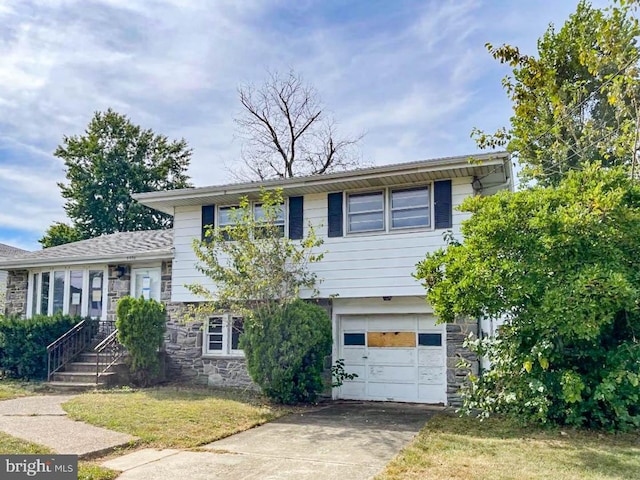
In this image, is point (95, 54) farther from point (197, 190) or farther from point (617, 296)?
point (617, 296)

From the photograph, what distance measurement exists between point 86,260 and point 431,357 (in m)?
9.66

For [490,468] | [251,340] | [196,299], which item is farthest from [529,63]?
[196,299]

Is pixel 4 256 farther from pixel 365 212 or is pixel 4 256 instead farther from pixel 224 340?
pixel 365 212

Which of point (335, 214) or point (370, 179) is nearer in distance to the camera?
point (370, 179)

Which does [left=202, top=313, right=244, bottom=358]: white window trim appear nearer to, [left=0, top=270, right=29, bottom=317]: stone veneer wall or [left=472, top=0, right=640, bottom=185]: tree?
[left=0, top=270, right=29, bottom=317]: stone veneer wall

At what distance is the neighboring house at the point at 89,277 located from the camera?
1409cm

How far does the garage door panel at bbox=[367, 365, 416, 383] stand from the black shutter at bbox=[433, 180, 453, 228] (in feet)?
10.6

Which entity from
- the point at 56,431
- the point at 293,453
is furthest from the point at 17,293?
the point at 293,453

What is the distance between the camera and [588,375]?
7.54 meters

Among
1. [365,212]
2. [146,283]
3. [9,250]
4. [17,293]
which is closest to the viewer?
[365,212]

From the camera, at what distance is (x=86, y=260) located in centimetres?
1449

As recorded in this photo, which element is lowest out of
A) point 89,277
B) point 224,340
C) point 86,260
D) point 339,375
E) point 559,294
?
point 339,375

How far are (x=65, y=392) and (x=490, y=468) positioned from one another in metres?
9.67

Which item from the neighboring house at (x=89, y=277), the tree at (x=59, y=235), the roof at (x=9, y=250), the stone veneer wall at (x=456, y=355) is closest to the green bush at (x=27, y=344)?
the neighboring house at (x=89, y=277)
